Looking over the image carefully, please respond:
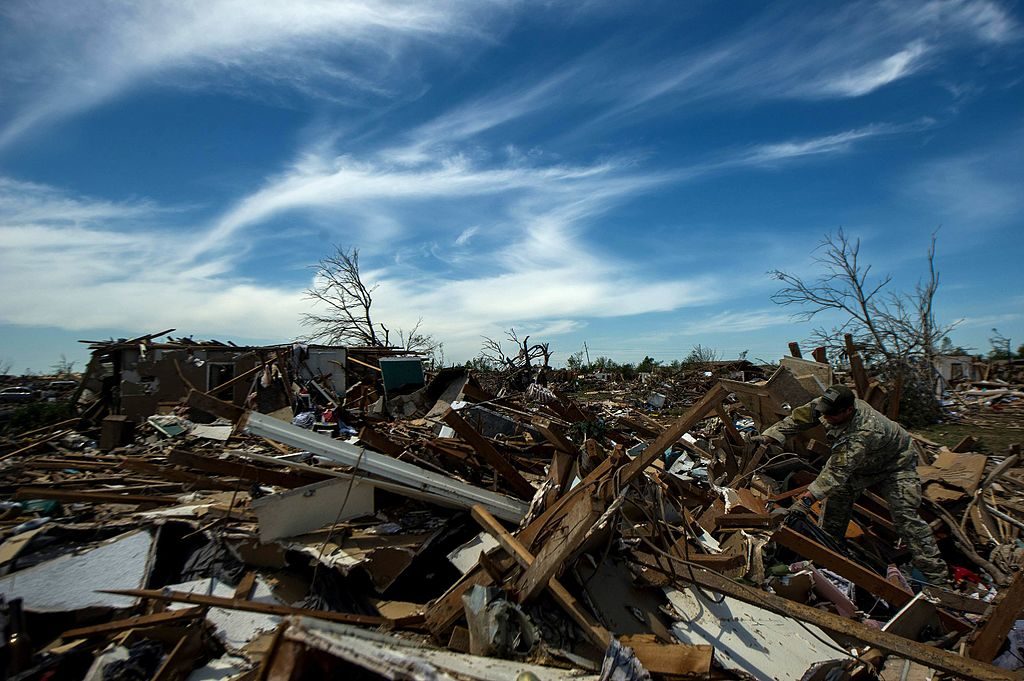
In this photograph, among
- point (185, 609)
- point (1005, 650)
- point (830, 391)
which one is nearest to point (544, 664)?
point (185, 609)

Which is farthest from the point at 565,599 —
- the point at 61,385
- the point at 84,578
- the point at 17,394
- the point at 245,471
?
the point at 61,385

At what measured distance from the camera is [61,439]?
9.98 m

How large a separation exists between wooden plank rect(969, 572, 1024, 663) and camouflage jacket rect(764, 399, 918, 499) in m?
1.56

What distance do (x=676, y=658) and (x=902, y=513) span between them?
11.2ft

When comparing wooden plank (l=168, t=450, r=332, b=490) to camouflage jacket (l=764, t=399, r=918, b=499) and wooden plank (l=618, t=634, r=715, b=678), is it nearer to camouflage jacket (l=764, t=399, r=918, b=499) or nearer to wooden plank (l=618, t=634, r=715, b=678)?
wooden plank (l=618, t=634, r=715, b=678)

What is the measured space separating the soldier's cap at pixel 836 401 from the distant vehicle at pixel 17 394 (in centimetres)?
2043

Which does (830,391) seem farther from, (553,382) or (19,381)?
(19,381)

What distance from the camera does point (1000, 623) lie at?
3299mm

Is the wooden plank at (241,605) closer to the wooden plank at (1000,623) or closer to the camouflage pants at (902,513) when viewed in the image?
the wooden plank at (1000,623)

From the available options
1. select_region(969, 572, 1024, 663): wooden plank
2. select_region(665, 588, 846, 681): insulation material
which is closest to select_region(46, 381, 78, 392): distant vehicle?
select_region(665, 588, 846, 681): insulation material

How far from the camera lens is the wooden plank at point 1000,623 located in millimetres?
3248

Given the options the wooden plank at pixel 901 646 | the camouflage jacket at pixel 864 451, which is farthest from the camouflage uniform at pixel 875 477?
the wooden plank at pixel 901 646

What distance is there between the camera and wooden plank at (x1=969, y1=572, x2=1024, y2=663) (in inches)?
128

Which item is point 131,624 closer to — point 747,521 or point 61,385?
point 747,521
